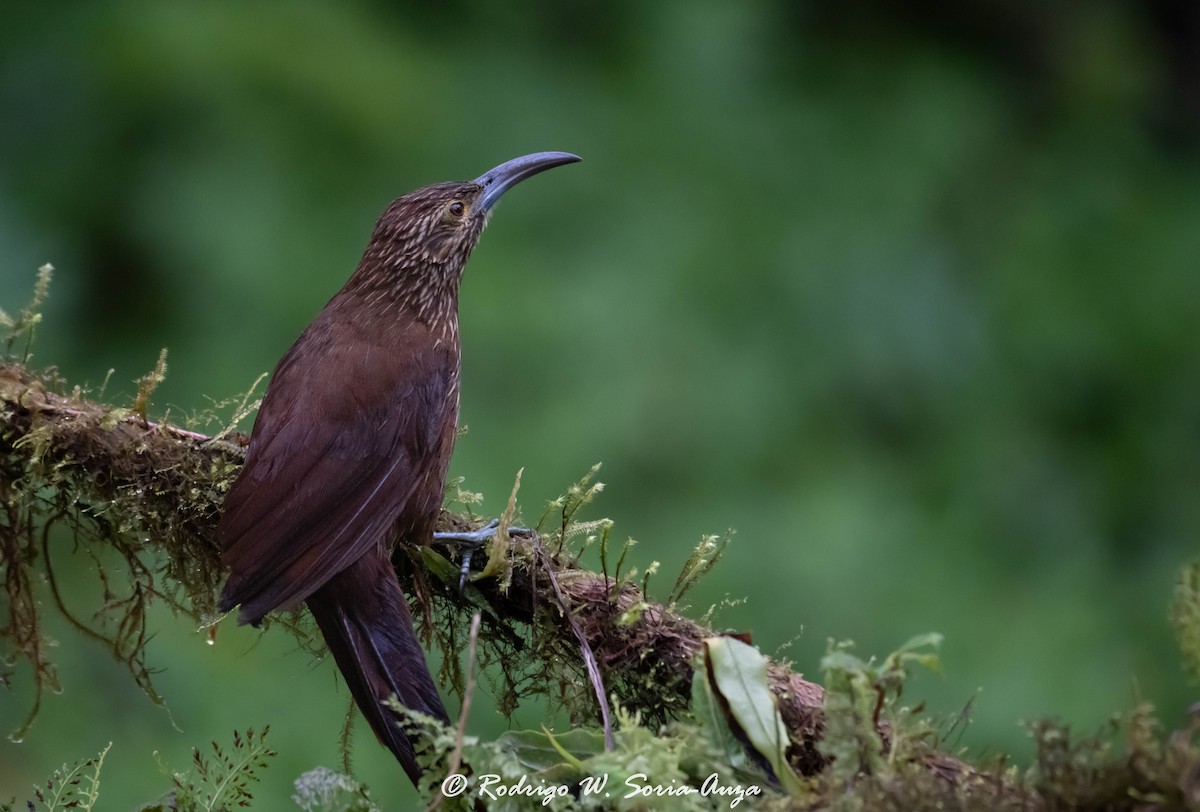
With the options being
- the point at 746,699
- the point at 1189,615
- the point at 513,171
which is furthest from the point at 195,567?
the point at 1189,615

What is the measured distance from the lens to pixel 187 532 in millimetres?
2469

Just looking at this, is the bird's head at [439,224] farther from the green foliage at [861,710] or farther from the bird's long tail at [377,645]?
the green foliage at [861,710]

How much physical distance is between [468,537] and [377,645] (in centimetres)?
28

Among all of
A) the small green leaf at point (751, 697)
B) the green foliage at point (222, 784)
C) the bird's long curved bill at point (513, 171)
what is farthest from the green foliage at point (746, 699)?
the bird's long curved bill at point (513, 171)

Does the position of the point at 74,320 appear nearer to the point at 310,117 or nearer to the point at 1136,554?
the point at 310,117

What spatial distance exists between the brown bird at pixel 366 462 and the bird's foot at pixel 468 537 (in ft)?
0.20

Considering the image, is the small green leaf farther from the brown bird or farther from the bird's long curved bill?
the bird's long curved bill

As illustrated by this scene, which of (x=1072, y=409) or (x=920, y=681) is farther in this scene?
(x=1072, y=409)

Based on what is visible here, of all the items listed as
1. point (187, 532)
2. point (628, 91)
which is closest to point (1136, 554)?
point (628, 91)

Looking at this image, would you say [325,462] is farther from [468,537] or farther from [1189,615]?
[1189,615]

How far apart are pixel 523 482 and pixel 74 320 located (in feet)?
5.22

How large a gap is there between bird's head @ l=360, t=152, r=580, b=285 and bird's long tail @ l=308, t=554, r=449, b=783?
3.48 ft

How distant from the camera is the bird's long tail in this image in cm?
214

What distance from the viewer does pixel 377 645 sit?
2.21m
